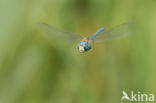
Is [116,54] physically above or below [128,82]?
above

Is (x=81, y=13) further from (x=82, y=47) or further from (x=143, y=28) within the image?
(x=82, y=47)

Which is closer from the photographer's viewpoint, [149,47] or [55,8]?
[149,47]

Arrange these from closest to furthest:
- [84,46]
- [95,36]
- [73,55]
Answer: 1. [84,46]
2. [95,36]
3. [73,55]

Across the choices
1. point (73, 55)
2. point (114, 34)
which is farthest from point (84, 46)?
point (73, 55)

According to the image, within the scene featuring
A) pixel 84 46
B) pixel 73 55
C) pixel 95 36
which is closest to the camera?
pixel 84 46

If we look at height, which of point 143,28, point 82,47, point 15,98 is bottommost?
point 15,98

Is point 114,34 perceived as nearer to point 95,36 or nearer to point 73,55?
point 95,36

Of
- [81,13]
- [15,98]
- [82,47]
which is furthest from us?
[81,13]

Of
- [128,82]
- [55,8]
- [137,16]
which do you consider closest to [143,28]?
[137,16]

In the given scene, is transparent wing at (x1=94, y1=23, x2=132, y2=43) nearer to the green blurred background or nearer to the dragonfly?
the dragonfly
